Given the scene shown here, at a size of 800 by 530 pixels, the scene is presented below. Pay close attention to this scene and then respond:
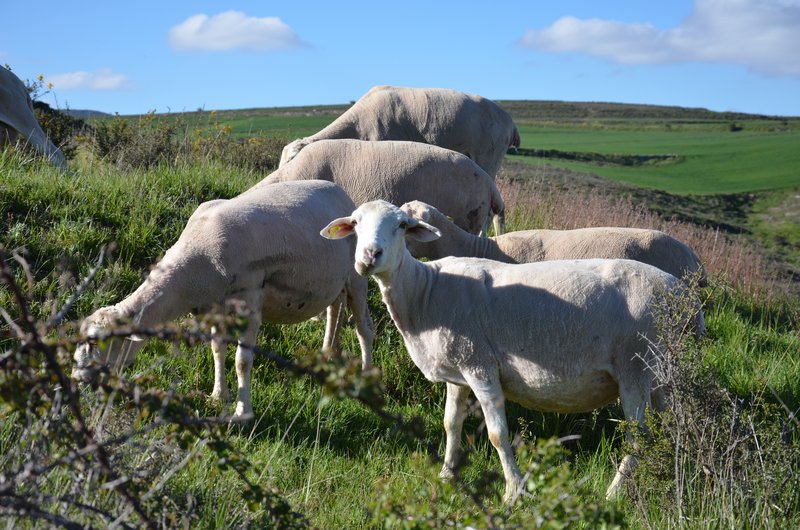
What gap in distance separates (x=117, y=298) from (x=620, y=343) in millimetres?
4408

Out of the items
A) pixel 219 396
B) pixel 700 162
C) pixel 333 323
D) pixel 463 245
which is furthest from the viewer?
pixel 700 162

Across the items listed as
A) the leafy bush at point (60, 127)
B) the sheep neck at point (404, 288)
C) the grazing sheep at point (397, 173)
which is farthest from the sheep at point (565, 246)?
the leafy bush at point (60, 127)

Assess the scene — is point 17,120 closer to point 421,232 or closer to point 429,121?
point 429,121

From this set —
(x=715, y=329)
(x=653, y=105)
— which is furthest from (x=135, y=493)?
(x=653, y=105)

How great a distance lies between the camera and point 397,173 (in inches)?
361

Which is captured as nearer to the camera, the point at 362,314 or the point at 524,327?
the point at 524,327

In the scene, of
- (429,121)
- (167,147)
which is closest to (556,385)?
(429,121)

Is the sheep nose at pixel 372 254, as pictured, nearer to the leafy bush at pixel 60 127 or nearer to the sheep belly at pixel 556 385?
the sheep belly at pixel 556 385

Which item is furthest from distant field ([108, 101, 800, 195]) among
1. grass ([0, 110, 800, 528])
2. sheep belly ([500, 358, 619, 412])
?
sheep belly ([500, 358, 619, 412])

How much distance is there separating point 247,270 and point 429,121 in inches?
226

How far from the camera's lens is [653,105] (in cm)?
12094

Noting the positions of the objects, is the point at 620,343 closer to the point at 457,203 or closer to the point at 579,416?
the point at 579,416

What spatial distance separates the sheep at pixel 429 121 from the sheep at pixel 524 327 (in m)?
5.67

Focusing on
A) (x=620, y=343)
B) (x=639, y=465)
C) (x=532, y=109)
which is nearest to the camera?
(x=639, y=465)
